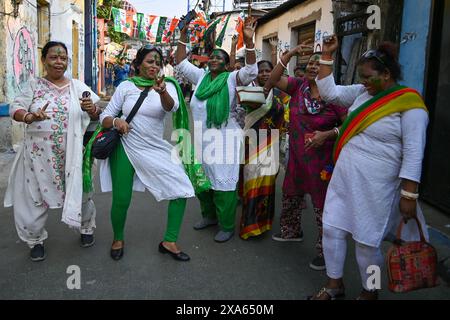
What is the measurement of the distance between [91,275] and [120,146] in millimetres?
985

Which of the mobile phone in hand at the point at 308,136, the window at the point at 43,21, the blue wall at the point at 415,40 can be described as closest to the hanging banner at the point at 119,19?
the window at the point at 43,21

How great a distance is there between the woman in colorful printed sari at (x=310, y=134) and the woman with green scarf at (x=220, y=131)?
0.44 meters

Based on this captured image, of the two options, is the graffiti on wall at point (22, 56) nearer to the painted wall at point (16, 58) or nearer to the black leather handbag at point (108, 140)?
the painted wall at point (16, 58)

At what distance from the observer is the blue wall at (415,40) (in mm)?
4809

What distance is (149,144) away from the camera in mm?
3344

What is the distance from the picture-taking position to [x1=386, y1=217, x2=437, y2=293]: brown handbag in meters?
2.34

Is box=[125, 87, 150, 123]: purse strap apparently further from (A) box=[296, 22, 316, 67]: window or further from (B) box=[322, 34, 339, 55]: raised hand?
(A) box=[296, 22, 316, 67]: window

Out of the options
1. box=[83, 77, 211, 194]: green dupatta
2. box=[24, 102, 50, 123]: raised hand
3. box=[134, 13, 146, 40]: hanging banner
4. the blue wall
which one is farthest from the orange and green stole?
box=[134, 13, 146, 40]: hanging banner

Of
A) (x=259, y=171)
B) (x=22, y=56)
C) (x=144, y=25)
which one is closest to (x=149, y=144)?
(x=259, y=171)

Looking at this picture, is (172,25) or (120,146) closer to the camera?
(120,146)

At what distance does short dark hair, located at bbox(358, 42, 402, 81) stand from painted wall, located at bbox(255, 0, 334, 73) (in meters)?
5.62

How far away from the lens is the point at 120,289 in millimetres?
2889
